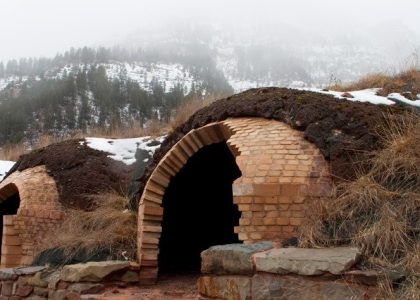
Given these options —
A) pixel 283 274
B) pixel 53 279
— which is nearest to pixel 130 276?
pixel 53 279

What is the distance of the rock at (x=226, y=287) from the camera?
459 centimetres

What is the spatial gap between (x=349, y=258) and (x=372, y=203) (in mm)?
948

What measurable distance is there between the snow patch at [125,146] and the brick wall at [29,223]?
145 centimetres

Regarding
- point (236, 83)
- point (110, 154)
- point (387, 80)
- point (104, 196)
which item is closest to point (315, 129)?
point (387, 80)

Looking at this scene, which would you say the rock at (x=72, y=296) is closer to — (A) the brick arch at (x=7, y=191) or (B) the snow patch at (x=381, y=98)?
(A) the brick arch at (x=7, y=191)

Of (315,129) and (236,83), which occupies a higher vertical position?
(236,83)

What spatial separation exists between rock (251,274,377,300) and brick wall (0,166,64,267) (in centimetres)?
581

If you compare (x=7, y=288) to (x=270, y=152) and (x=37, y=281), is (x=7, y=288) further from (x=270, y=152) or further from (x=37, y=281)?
(x=270, y=152)

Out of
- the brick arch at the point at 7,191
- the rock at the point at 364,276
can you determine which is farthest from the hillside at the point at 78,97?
the rock at the point at 364,276

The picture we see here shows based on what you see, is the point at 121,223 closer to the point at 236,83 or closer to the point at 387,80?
the point at 387,80

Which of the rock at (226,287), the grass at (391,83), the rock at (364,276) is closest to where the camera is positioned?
the rock at (364,276)

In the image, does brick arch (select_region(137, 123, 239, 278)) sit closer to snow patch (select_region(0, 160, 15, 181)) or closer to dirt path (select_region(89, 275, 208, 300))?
dirt path (select_region(89, 275, 208, 300))

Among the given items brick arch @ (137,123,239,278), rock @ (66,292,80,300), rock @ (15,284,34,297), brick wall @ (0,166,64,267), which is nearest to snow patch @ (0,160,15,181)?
brick wall @ (0,166,64,267)

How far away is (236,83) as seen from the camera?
5319 cm
